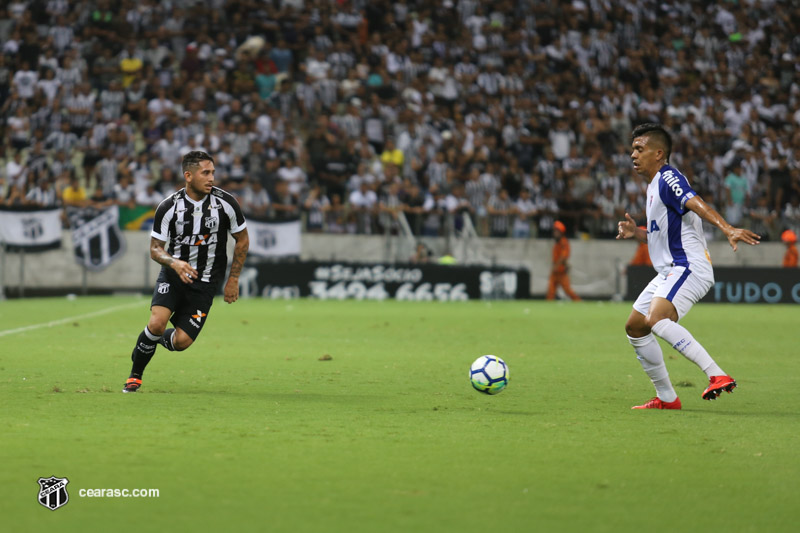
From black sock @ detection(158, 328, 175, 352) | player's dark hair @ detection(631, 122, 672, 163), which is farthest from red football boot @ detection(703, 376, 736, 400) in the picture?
black sock @ detection(158, 328, 175, 352)

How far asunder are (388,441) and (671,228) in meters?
3.08

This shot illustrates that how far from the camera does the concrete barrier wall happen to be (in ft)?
80.3

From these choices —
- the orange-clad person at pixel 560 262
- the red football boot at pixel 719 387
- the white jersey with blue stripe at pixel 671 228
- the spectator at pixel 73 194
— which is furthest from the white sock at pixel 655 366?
the spectator at pixel 73 194

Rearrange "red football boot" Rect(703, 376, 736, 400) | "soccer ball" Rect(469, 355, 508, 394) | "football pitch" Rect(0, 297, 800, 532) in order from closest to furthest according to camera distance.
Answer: "football pitch" Rect(0, 297, 800, 532), "red football boot" Rect(703, 376, 736, 400), "soccer ball" Rect(469, 355, 508, 394)

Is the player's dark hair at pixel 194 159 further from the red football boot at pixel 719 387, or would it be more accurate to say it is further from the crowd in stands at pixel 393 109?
the crowd in stands at pixel 393 109

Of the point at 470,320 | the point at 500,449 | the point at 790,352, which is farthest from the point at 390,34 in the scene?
the point at 500,449

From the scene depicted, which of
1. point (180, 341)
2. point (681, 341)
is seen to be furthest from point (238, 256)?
point (681, 341)

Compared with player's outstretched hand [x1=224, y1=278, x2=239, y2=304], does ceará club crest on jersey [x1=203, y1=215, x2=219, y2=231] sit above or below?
above

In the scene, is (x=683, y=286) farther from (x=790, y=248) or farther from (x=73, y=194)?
(x=790, y=248)

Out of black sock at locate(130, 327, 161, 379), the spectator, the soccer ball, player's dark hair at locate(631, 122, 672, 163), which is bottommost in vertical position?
the soccer ball

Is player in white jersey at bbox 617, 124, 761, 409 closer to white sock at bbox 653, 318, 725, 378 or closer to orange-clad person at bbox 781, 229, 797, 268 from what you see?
white sock at bbox 653, 318, 725, 378

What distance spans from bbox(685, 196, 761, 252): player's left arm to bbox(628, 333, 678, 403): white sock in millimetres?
1073

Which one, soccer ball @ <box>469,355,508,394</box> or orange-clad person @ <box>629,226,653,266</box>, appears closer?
soccer ball @ <box>469,355,508,394</box>

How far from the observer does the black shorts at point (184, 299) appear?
346 inches
